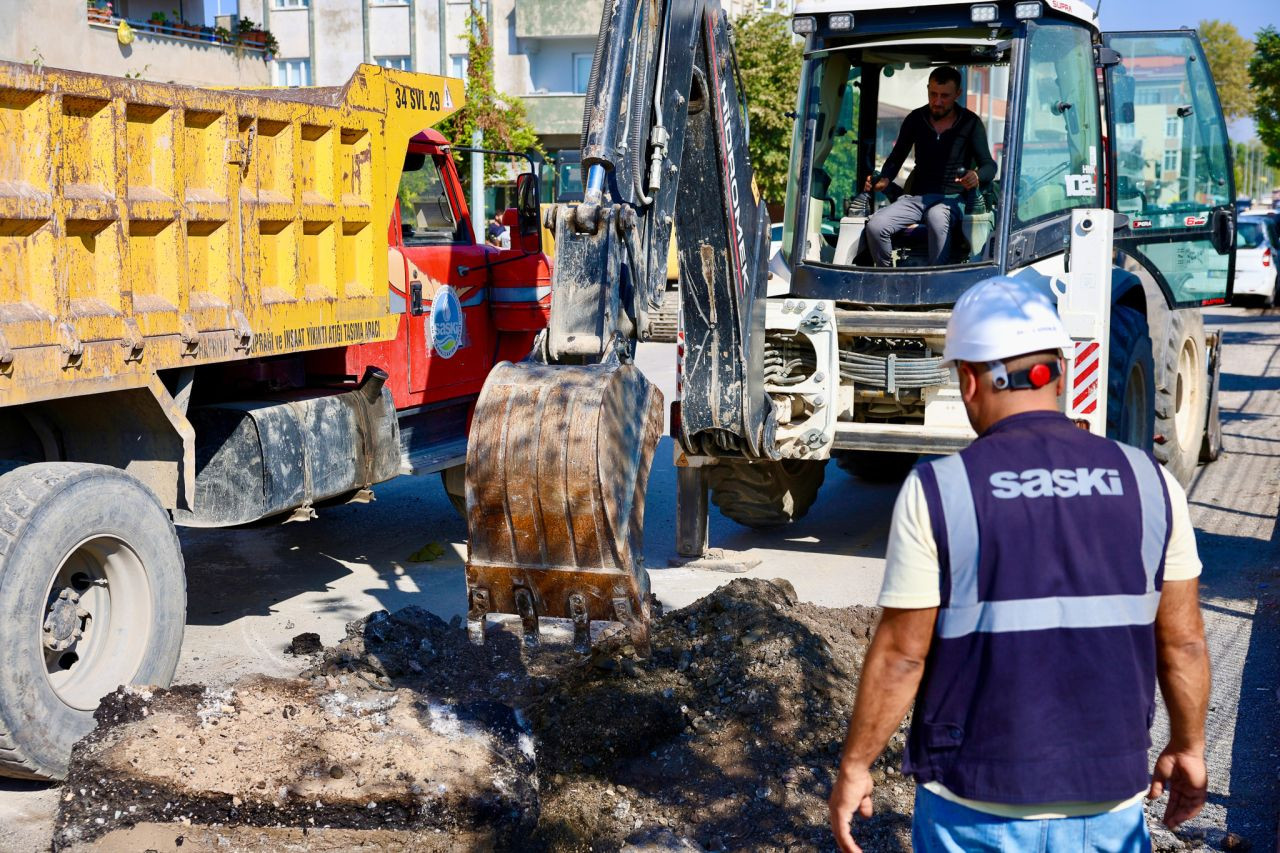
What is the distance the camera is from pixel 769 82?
30.2 meters

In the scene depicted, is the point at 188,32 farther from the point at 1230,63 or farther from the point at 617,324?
the point at 1230,63

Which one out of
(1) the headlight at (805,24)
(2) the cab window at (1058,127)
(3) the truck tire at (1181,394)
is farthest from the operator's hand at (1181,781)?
(3) the truck tire at (1181,394)

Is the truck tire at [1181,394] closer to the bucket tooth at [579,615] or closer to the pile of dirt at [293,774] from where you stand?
the pile of dirt at [293,774]

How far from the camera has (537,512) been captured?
13.4ft

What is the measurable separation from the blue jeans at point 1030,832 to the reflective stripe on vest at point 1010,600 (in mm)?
361

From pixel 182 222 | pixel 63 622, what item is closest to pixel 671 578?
pixel 182 222

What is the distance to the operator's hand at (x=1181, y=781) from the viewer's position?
275 cm

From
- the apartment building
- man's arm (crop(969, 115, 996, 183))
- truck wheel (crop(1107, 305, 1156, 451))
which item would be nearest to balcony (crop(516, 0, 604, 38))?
the apartment building

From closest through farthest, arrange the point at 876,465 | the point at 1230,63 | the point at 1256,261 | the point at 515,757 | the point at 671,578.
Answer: the point at 515,757 → the point at 671,578 → the point at 876,465 → the point at 1256,261 → the point at 1230,63

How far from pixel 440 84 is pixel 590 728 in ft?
13.9

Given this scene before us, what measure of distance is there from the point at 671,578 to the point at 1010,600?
5.59 m

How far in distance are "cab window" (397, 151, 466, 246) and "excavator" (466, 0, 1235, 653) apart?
209 cm

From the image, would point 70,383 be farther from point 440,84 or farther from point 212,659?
point 440,84

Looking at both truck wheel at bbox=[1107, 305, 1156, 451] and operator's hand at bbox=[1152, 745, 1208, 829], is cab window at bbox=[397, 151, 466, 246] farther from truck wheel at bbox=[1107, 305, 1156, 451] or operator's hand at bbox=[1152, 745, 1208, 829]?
operator's hand at bbox=[1152, 745, 1208, 829]
